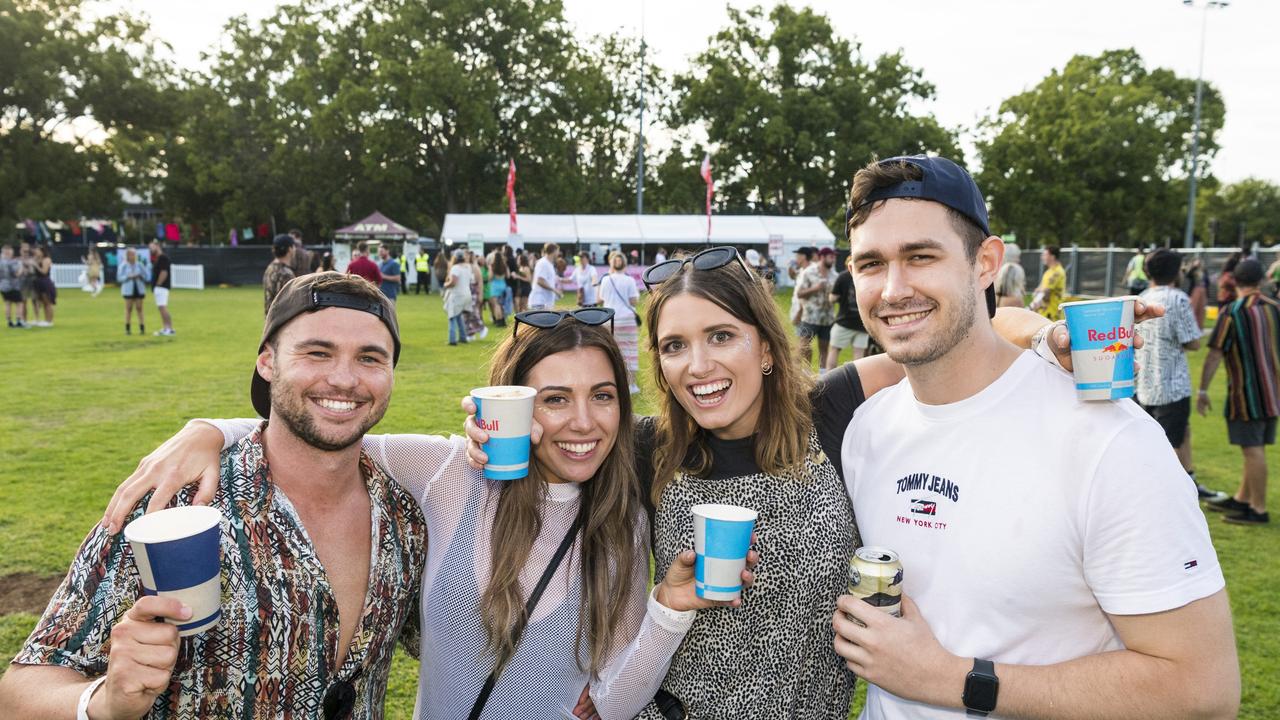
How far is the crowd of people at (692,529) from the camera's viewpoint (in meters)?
1.81

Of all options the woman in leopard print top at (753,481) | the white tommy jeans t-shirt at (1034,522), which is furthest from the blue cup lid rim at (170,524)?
the white tommy jeans t-shirt at (1034,522)

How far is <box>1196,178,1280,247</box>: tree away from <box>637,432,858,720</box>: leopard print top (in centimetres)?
8261

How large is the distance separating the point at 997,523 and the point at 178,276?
133 feet

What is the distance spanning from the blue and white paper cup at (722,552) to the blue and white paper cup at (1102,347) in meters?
0.91

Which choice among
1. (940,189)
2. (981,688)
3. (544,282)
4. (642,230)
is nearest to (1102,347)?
(940,189)

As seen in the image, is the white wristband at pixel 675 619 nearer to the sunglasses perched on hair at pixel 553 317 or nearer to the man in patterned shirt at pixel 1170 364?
the sunglasses perched on hair at pixel 553 317

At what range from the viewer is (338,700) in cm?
215

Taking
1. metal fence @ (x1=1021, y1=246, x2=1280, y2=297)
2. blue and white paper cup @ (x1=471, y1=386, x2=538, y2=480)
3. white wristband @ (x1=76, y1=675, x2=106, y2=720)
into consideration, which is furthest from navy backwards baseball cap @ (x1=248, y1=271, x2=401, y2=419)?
metal fence @ (x1=1021, y1=246, x2=1280, y2=297)

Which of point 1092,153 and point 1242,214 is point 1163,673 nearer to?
point 1092,153

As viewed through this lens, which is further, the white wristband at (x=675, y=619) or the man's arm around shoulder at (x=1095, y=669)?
the white wristband at (x=675, y=619)

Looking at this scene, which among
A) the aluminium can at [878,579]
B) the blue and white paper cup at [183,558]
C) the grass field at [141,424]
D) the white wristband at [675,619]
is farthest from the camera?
the grass field at [141,424]

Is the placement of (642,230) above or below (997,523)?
above

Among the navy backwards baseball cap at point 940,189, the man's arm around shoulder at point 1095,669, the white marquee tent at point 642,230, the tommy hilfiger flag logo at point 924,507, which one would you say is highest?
the white marquee tent at point 642,230

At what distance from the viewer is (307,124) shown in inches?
1657
